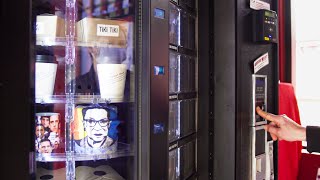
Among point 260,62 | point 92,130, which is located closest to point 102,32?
point 92,130

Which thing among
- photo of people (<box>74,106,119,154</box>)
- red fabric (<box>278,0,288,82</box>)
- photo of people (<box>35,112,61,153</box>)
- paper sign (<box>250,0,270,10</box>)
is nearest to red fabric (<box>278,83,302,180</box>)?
red fabric (<box>278,0,288,82</box>)

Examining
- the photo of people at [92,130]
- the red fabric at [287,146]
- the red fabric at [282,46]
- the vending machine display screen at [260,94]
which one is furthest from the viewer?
the red fabric at [282,46]

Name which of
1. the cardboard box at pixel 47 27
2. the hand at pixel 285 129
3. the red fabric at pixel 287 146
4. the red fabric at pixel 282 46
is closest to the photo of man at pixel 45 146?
the cardboard box at pixel 47 27

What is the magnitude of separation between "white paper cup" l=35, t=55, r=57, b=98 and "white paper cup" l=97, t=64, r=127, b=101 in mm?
214

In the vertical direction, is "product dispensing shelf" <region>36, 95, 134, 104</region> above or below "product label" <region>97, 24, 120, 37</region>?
below

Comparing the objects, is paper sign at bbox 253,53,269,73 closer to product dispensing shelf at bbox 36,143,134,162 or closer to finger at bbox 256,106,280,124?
finger at bbox 256,106,280,124

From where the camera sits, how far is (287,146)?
2695 mm

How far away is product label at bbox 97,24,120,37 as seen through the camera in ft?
4.82

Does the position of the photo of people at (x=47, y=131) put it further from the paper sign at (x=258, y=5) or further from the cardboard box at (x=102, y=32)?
the paper sign at (x=258, y=5)

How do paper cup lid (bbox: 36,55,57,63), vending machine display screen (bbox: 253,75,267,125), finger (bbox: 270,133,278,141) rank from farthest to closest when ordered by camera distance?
finger (bbox: 270,133,278,141) → vending machine display screen (bbox: 253,75,267,125) → paper cup lid (bbox: 36,55,57,63)

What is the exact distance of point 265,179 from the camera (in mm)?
1914

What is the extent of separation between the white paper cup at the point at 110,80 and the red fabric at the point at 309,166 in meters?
2.15

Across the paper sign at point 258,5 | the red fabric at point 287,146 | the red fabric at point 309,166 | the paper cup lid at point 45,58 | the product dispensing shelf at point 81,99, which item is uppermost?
the paper sign at point 258,5

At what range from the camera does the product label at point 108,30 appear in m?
1.47
